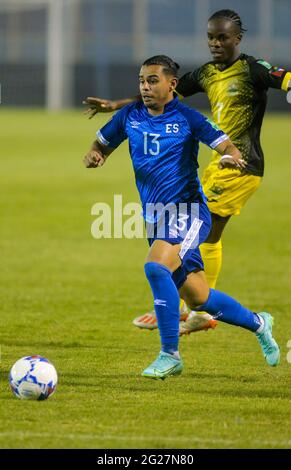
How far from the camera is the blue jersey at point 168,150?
23.7ft

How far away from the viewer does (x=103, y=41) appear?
147ft

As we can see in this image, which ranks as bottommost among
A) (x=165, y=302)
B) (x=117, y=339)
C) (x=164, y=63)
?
(x=117, y=339)

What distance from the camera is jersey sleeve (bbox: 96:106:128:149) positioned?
7441 mm

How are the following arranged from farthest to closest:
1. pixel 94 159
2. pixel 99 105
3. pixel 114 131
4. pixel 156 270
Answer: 1. pixel 99 105
2. pixel 114 131
3. pixel 94 159
4. pixel 156 270

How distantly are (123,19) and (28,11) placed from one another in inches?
192

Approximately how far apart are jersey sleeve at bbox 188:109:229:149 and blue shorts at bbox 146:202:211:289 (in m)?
0.44

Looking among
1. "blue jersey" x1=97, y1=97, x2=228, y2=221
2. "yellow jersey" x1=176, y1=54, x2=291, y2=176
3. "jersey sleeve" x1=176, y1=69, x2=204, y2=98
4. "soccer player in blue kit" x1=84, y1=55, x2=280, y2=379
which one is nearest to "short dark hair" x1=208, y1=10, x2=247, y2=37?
"yellow jersey" x1=176, y1=54, x2=291, y2=176

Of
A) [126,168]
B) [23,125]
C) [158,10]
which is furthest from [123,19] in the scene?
[126,168]

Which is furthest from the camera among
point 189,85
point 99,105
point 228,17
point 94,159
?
point 189,85

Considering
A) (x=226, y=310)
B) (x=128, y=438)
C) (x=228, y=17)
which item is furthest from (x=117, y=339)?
(x=128, y=438)

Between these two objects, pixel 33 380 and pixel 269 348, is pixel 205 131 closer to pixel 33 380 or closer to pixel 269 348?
pixel 269 348

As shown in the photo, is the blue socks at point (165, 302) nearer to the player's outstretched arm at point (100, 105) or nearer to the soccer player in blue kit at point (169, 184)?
the soccer player in blue kit at point (169, 184)

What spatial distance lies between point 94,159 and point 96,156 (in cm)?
4

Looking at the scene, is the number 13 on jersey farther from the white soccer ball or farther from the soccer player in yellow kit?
the white soccer ball
